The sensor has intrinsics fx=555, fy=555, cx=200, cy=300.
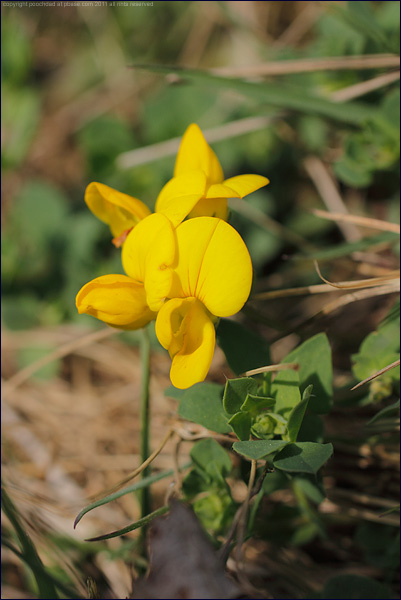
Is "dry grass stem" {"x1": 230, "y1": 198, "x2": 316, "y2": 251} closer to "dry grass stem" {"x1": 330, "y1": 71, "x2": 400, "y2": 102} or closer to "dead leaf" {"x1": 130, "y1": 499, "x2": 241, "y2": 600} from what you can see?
"dry grass stem" {"x1": 330, "y1": 71, "x2": 400, "y2": 102}

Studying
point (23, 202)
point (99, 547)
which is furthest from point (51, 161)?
point (99, 547)

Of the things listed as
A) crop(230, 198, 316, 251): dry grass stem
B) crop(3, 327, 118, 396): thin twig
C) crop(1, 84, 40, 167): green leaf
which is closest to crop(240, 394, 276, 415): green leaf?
crop(3, 327, 118, 396): thin twig

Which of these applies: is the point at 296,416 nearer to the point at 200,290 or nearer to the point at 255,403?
the point at 255,403

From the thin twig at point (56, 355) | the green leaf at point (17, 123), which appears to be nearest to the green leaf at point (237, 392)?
the thin twig at point (56, 355)

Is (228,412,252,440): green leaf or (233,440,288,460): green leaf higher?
(233,440,288,460): green leaf

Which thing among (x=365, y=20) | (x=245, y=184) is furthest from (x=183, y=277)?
(x=365, y=20)
